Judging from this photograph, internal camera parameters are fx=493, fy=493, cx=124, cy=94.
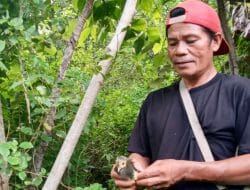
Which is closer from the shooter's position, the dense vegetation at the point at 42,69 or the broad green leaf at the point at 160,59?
the dense vegetation at the point at 42,69

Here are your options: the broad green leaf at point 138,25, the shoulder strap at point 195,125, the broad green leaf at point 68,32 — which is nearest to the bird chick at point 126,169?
the shoulder strap at point 195,125

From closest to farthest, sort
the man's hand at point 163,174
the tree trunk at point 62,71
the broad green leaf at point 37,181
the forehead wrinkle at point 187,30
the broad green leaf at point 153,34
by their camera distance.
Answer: the man's hand at point 163,174 → the forehead wrinkle at point 187,30 → the broad green leaf at point 37,181 → the tree trunk at point 62,71 → the broad green leaf at point 153,34

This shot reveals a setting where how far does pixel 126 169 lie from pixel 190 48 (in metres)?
0.48

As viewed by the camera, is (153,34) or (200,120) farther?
(153,34)

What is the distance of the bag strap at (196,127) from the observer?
165 cm

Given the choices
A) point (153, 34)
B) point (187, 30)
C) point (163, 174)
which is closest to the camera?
point (163, 174)

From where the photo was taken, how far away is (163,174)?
1.62 m

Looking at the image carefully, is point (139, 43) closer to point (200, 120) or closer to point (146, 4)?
point (146, 4)

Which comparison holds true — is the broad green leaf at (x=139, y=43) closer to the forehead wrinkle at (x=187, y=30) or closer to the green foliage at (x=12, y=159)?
the forehead wrinkle at (x=187, y=30)

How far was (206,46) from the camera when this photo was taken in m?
1.77

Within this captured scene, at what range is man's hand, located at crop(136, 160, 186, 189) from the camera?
161cm

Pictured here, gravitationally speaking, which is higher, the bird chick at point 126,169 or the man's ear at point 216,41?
the man's ear at point 216,41

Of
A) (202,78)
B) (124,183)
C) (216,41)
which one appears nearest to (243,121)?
(202,78)

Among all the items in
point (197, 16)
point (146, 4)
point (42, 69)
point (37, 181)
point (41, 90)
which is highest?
point (146, 4)
